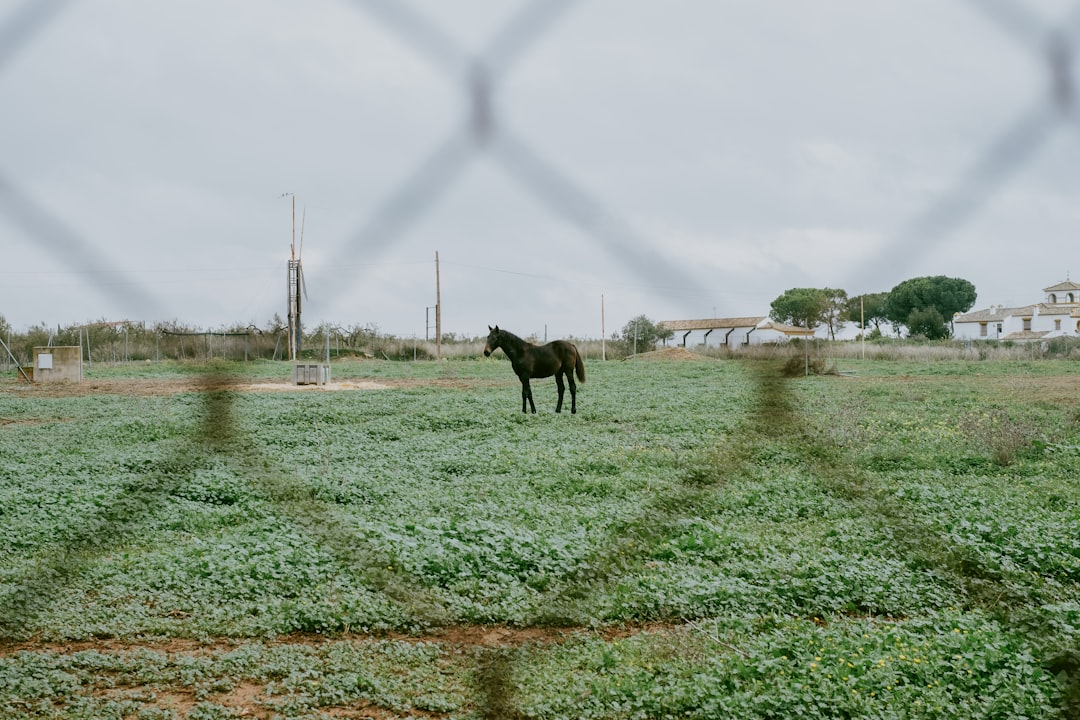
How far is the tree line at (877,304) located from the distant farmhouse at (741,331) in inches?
0.8

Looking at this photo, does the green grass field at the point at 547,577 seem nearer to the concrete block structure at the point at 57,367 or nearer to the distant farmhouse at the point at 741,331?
the distant farmhouse at the point at 741,331

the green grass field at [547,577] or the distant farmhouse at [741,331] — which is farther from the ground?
the distant farmhouse at [741,331]

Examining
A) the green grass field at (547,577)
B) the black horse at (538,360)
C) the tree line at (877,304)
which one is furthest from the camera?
the black horse at (538,360)

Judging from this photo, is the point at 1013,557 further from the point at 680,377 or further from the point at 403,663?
the point at 680,377

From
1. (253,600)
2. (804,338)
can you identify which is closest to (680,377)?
(253,600)

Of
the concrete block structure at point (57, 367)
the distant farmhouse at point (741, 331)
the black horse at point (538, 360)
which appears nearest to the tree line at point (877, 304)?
the distant farmhouse at point (741, 331)

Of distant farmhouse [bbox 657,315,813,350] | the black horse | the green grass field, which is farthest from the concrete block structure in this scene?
distant farmhouse [bbox 657,315,813,350]

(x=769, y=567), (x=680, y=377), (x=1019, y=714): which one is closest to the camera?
(x=1019, y=714)

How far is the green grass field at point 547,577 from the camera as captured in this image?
1.39 m

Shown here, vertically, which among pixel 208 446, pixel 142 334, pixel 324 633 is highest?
pixel 142 334

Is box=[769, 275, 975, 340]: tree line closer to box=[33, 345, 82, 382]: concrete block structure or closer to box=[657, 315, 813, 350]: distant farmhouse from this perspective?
box=[657, 315, 813, 350]: distant farmhouse

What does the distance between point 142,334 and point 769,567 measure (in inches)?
170

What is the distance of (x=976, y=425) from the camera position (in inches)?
Answer: 400

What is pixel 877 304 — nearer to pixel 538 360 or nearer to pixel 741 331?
pixel 741 331
